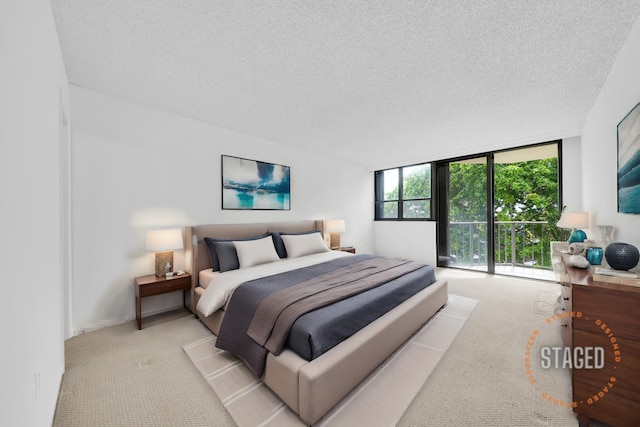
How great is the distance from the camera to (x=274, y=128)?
3588 millimetres

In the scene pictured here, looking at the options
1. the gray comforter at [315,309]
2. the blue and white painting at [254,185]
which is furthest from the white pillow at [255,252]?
the blue and white painting at [254,185]

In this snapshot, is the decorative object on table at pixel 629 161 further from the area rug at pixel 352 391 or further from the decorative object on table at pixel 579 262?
the area rug at pixel 352 391

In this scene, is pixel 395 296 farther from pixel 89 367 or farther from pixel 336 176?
pixel 336 176

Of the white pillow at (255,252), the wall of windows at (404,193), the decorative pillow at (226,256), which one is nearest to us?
the decorative pillow at (226,256)

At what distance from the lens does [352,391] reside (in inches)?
66.5

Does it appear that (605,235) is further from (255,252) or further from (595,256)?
(255,252)

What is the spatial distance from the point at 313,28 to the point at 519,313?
373 cm

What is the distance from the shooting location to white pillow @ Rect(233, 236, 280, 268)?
3.05 metres

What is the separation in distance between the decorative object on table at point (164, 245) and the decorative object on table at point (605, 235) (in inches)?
168

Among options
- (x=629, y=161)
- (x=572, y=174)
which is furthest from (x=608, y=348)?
(x=572, y=174)

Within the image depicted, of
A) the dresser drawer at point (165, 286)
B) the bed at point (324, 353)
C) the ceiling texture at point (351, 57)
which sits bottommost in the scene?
the bed at point (324, 353)

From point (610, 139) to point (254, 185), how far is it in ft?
13.5

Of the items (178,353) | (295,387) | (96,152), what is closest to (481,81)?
(295,387)

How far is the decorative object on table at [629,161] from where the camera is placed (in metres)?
1.59
